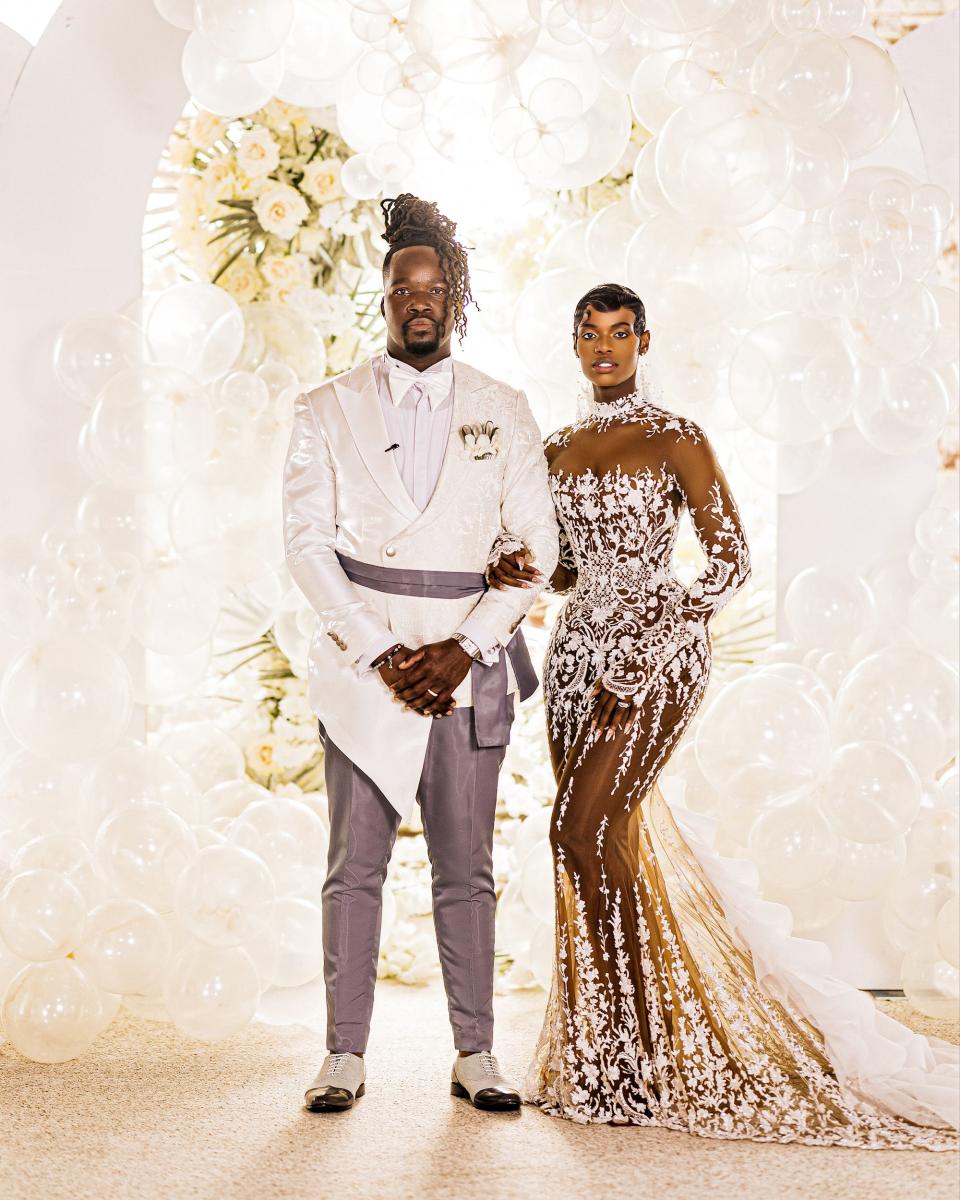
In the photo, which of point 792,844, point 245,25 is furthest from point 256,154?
point 792,844

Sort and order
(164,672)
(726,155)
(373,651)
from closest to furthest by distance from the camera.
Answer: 1. (373,651)
2. (726,155)
3. (164,672)

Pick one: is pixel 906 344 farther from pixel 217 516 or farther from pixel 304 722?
pixel 304 722

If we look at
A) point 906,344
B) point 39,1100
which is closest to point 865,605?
point 906,344

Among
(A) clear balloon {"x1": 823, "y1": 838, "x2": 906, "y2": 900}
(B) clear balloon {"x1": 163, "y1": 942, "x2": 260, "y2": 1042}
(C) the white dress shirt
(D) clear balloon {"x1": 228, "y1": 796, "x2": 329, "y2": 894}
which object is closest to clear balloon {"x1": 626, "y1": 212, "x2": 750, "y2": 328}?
(C) the white dress shirt

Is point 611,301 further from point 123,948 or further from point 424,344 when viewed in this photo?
point 123,948

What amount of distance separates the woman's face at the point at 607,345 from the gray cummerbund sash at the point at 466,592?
0.55m

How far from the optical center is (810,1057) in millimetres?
2930

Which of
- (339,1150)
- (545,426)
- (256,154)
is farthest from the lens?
(256,154)

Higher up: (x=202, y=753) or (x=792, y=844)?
(x=202, y=753)

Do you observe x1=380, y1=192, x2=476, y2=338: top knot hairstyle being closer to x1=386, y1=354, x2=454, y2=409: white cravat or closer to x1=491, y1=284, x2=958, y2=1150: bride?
x1=386, y1=354, x2=454, y2=409: white cravat

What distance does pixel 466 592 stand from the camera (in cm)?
Answer: 304

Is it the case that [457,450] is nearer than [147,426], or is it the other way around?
[457,450]

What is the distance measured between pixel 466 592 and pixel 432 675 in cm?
23

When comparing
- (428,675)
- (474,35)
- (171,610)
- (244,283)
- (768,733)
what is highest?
(474,35)
